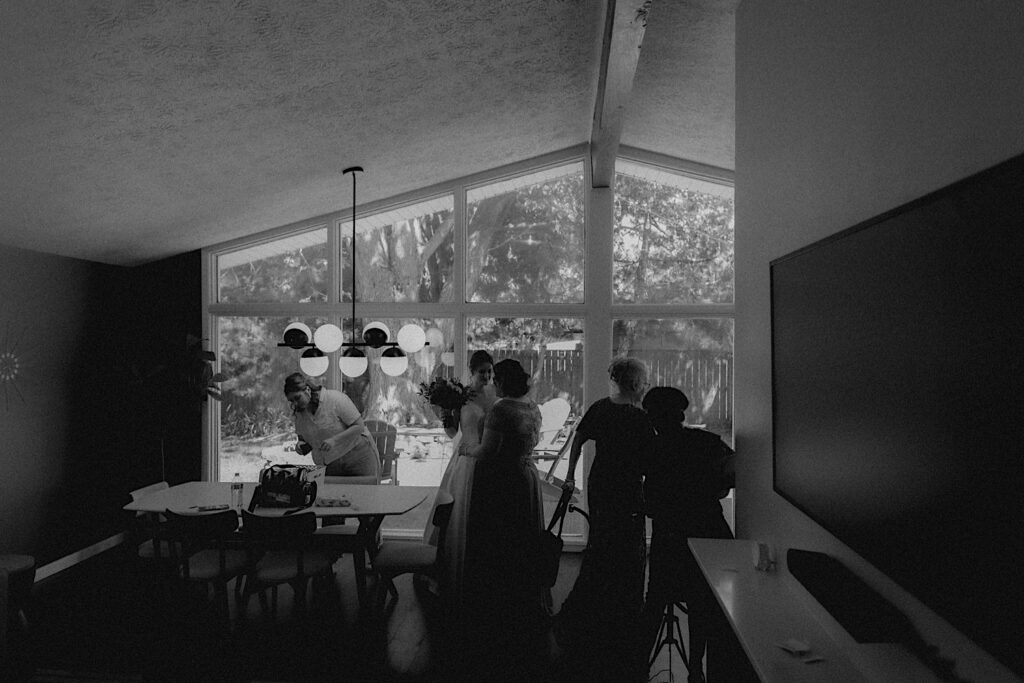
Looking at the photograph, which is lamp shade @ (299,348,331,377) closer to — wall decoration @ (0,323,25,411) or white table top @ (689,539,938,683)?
wall decoration @ (0,323,25,411)

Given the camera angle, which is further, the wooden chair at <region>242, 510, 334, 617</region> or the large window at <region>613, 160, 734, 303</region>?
the large window at <region>613, 160, 734, 303</region>

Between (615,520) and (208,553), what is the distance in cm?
268

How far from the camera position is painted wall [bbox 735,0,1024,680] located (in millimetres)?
1311

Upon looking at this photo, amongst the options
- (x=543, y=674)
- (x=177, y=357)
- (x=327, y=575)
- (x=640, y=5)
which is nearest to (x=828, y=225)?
(x=640, y=5)

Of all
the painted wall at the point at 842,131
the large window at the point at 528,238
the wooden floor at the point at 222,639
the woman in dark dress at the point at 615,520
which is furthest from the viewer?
the large window at the point at 528,238

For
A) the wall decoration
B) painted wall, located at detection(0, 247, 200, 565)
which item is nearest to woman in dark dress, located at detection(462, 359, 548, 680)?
painted wall, located at detection(0, 247, 200, 565)

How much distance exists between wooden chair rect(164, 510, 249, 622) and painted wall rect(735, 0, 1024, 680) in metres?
2.93

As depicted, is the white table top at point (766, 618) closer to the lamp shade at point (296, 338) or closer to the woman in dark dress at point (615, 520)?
the woman in dark dress at point (615, 520)

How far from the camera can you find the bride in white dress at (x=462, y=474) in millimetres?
4242

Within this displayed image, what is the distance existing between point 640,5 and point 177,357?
493cm

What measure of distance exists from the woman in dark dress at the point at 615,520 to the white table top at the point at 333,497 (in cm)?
122

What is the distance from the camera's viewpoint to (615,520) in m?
3.79

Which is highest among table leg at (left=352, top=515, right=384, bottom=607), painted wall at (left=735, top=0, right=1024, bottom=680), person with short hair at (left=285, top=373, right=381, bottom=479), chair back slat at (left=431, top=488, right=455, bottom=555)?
painted wall at (left=735, top=0, right=1024, bottom=680)

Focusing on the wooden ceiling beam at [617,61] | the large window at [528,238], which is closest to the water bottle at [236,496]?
the large window at [528,238]
